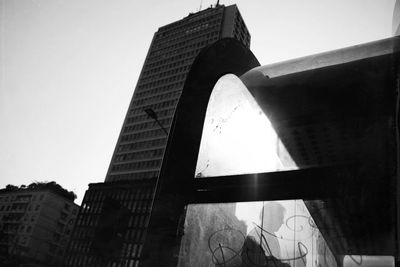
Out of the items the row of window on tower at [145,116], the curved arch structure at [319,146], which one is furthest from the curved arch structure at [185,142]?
the row of window on tower at [145,116]

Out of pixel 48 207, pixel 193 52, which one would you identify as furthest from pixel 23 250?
pixel 193 52

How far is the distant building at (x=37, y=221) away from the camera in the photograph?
61406 millimetres

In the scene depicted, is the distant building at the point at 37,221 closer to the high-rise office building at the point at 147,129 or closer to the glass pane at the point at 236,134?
the high-rise office building at the point at 147,129

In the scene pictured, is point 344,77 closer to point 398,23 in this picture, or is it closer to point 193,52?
point 398,23

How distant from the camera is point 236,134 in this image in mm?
2949

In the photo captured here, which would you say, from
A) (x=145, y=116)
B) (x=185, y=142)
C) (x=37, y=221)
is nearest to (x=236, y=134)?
(x=185, y=142)

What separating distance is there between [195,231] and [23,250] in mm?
73104

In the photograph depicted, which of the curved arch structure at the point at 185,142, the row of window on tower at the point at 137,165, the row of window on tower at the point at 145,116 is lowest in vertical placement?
the curved arch structure at the point at 185,142

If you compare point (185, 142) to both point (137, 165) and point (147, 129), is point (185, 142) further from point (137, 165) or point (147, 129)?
point (147, 129)

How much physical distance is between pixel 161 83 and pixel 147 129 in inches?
541

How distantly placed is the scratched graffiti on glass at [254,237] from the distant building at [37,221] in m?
69.1

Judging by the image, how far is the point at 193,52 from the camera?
6975 centimetres

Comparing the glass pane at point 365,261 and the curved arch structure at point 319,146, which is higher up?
the curved arch structure at point 319,146

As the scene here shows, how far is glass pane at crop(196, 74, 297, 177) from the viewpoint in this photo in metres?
2.70
